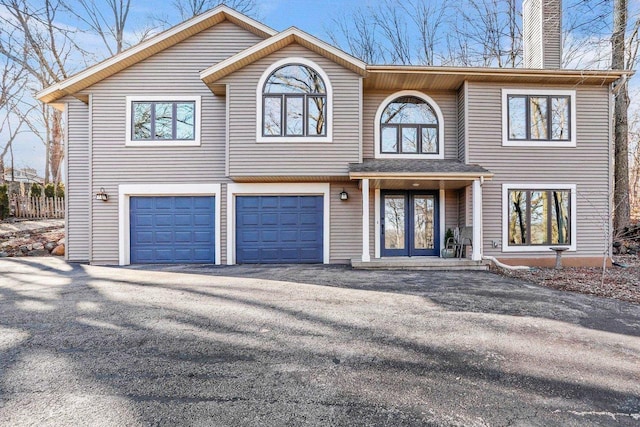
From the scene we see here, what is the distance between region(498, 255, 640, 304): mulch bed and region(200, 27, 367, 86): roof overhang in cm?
632

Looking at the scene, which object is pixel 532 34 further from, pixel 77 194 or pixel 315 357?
pixel 77 194

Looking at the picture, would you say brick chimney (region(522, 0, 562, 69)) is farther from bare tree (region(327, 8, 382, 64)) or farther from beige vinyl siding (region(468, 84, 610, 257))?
bare tree (region(327, 8, 382, 64))

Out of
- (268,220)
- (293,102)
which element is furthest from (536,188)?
(268,220)

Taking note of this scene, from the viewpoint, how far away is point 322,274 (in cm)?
741

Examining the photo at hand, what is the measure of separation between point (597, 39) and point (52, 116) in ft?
94.2

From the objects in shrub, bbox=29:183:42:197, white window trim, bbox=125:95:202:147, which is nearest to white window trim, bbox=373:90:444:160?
white window trim, bbox=125:95:202:147

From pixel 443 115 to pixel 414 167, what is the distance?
213cm

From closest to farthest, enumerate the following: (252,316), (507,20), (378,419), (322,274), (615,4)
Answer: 1. (378,419)
2. (252,316)
3. (322,274)
4. (615,4)
5. (507,20)

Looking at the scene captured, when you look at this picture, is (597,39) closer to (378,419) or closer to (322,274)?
(322,274)

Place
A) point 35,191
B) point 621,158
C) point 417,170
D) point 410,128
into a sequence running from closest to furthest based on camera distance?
1. point 417,170
2. point 410,128
3. point 621,158
4. point 35,191

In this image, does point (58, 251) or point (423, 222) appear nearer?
point (423, 222)

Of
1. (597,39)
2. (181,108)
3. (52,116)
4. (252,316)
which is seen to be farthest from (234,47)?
(52,116)

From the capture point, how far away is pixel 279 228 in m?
9.22

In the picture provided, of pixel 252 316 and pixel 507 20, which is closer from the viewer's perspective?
pixel 252 316
